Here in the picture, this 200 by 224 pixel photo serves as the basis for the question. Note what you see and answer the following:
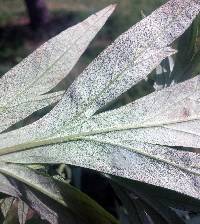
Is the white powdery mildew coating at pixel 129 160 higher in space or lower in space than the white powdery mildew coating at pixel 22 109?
lower

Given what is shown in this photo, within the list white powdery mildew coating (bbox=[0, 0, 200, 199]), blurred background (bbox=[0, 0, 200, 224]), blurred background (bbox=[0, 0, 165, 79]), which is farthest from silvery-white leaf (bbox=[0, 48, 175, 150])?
blurred background (bbox=[0, 0, 165, 79])

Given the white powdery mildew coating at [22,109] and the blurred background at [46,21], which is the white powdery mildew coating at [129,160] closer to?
the white powdery mildew coating at [22,109]

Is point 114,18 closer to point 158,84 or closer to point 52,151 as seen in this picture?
point 158,84

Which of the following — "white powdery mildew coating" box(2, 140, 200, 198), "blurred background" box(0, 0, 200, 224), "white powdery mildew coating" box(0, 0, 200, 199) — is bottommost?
"white powdery mildew coating" box(2, 140, 200, 198)

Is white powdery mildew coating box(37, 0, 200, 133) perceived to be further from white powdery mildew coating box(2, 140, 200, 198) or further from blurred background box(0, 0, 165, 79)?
blurred background box(0, 0, 165, 79)

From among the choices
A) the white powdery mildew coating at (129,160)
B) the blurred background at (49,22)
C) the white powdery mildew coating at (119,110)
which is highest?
the blurred background at (49,22)

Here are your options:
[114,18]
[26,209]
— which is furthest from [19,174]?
[114,18]

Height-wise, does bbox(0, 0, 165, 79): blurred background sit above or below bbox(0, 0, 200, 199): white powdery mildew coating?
above

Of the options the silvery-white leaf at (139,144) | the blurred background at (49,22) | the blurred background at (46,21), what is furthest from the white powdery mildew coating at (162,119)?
the blurred background at (46,21)
